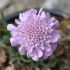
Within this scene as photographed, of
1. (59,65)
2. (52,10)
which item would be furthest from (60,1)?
(59,65)

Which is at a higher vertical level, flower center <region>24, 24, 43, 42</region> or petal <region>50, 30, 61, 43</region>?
flower center <region>24, 24, 43, 42</region>

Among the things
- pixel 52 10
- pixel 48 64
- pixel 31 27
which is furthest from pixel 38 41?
pixel 52 10

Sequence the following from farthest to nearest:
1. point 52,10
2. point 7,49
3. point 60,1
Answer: point 60,1 < point 52,10 < point 7,49

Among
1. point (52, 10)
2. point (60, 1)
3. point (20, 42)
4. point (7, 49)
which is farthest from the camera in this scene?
point (60, 1)

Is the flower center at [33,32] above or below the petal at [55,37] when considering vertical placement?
above

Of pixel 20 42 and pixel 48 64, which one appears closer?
pixel 20 42

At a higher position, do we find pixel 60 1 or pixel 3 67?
pixel 60 1

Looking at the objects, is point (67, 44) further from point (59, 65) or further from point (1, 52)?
point (1, 52)
